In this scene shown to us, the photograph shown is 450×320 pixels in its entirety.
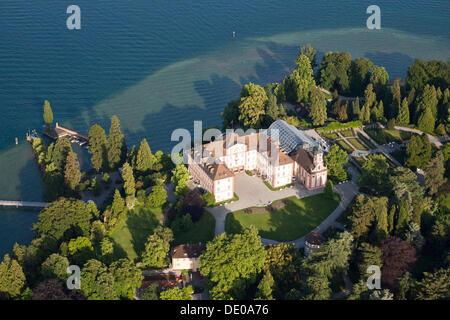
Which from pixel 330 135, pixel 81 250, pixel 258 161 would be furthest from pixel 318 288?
pixel 330 135

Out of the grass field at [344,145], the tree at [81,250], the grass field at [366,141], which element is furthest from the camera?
the grass field at [366,141]

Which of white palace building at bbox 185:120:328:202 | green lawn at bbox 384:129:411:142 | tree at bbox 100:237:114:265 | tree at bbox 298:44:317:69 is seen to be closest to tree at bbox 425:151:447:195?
white palace building at bbox 185:120:328:202

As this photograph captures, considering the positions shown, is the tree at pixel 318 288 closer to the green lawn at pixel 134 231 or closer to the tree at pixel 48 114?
the green lawn at pixel 134 231

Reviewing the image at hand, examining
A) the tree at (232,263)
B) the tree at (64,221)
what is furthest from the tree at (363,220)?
the tree at (64,221)

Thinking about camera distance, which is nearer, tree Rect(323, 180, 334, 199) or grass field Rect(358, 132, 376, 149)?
tree Rect(323, 180, 334, 199)

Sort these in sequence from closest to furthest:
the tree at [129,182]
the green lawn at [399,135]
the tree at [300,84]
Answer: the tree at [129,182], the green lawn at [399,135], the tree at [300,84]

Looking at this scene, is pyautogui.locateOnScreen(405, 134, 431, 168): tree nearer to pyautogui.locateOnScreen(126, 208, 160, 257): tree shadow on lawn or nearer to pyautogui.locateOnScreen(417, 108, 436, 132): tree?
pyautogui.locateOnScreen(417, 108, 436, 132): tree
